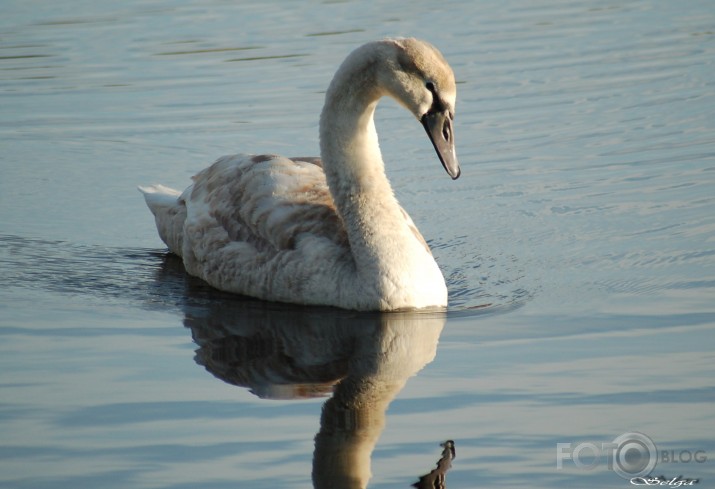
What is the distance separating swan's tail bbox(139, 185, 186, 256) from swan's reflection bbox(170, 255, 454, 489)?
1.38 meters

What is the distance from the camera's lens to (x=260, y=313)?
9.73m

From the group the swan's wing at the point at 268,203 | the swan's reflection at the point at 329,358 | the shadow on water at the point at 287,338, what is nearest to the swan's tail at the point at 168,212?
the shadow on water at the point at 287,338

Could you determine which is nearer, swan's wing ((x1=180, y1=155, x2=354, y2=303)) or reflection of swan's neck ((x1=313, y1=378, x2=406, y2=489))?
reflection of swan's neck ((x1=313, y1=378, x2=406, y2=489))

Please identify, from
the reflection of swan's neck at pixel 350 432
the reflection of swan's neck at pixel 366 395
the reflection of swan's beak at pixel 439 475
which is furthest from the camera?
the reflection of swan's neck at pixel 366 395

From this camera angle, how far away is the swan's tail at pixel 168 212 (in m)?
11.4

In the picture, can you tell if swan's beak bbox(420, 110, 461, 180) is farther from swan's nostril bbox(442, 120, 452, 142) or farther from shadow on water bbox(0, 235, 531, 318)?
shadow on water bbox(0, 235, 531, 318)

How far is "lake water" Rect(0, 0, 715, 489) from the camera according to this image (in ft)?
23.1

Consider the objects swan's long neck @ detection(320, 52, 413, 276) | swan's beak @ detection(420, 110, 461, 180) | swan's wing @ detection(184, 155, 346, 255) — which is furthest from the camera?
swan's wing @ detection(184, 155, 346, 255)

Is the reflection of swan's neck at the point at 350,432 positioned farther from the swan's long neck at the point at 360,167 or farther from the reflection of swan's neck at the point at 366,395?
the swan's long neck at the point at 360,167

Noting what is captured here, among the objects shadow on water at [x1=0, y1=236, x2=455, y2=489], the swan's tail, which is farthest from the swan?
the swan's tail

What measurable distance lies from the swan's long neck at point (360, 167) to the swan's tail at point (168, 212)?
1.82 meters

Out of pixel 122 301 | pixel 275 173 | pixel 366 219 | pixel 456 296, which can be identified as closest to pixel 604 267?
pixel 456 296

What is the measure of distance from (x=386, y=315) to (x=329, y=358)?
1.00 meters

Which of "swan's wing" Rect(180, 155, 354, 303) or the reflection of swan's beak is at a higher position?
"swan's wing" Rect(180, 155, 354, 303)
